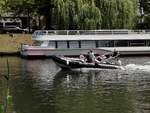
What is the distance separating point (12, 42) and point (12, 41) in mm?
187

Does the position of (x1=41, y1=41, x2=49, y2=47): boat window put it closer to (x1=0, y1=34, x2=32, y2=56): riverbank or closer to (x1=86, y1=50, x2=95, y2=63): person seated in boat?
(x1=0, y1=34, x2=32, y2=56): riverbank

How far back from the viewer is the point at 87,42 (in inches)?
2520

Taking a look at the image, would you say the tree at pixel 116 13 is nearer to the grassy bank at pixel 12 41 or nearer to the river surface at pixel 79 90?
the grassy bank at pixel 12 41

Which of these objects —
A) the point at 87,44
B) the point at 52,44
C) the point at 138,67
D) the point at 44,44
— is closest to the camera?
the point at 138,67

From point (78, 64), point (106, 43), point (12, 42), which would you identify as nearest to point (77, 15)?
point (106, 43)

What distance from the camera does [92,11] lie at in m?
65.3

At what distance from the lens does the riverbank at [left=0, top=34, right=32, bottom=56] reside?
6519cm

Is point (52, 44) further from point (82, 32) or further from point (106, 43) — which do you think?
point (106, 43)

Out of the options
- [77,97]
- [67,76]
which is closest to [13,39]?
[67,76]

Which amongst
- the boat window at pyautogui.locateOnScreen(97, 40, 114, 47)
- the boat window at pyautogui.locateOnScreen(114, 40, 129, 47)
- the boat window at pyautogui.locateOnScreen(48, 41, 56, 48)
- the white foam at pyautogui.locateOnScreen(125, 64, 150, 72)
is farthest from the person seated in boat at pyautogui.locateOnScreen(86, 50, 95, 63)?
the boat window at pyautogui.locateOnScreen(114, 40, 129, 47)

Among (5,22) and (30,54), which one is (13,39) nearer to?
(30,54)

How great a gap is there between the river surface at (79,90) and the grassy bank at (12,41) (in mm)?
22079

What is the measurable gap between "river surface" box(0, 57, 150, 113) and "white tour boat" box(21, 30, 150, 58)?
1772cm

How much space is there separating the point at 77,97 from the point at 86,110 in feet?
14.2
